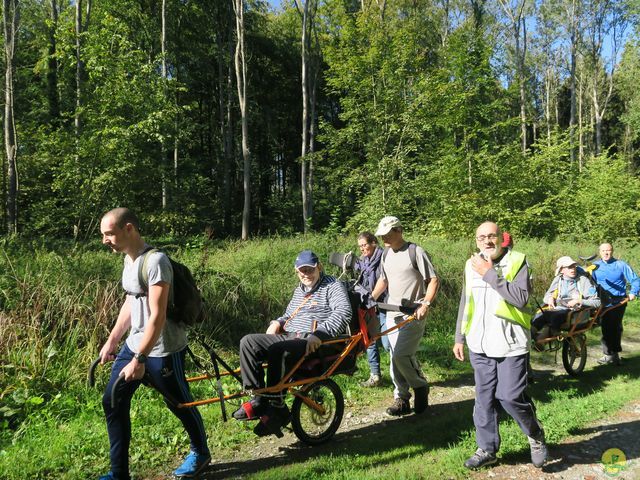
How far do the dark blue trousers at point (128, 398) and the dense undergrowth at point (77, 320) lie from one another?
2.77 feet

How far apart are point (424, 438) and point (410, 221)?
54.0 ft

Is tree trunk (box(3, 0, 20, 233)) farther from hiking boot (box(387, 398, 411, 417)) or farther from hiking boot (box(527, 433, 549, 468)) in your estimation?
hiking boot (box(527, 433, 549, 468))

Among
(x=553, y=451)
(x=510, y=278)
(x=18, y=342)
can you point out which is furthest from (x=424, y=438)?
(x=18, y=342)

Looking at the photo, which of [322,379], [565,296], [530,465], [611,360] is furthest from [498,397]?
Result: [611,360]

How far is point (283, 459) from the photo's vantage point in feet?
12.4

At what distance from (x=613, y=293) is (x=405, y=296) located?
450 cm

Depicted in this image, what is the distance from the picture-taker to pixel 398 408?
15.4 ft

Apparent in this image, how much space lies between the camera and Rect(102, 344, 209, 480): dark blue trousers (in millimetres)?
3002

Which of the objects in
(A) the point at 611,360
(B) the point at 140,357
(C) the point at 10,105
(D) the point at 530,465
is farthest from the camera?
(C) the point at 10,105

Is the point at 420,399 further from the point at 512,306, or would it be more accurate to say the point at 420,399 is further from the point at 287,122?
the point at 287,122

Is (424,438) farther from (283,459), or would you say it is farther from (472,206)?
(472,206)

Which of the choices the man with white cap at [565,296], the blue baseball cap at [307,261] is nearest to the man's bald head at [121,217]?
the blue baseball cap at [307,261]

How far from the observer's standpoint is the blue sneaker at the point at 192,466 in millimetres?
3383

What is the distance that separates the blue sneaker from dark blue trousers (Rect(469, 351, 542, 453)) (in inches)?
85.8
